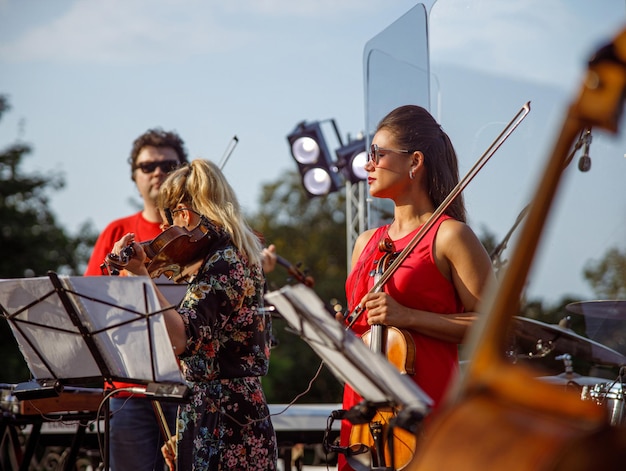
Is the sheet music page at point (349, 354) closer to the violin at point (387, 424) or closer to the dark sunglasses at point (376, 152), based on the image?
the violin at point (387, 424)

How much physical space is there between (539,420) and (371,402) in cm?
70

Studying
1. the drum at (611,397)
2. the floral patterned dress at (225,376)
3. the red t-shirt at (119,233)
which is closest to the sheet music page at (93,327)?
the floral patterned dress at (225,376)

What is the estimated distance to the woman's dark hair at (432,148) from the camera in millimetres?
2838

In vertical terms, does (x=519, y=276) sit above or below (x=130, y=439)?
above

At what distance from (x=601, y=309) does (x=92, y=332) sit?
222 centimetres

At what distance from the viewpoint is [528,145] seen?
402cm

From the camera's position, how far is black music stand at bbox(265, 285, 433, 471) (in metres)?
1.62

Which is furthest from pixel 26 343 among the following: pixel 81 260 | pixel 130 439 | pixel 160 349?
pixel 81 260

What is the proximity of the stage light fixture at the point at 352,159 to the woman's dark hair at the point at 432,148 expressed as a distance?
3.43m

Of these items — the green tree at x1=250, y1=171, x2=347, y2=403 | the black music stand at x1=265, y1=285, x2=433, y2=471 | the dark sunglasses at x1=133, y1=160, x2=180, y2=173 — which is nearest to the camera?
the black music stand at x1=265, y1=285, x2=433, y2=471

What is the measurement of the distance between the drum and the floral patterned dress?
130 centimetres

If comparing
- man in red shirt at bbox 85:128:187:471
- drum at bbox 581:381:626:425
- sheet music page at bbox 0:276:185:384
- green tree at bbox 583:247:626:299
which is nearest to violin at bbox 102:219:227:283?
sheet music page at bbox 0:276:185:384

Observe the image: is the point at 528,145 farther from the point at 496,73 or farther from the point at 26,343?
the point at 26,343

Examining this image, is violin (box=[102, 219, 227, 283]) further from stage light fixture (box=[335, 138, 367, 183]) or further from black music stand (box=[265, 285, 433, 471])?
stage light fixture (box=[335, 138, 367, 183])
